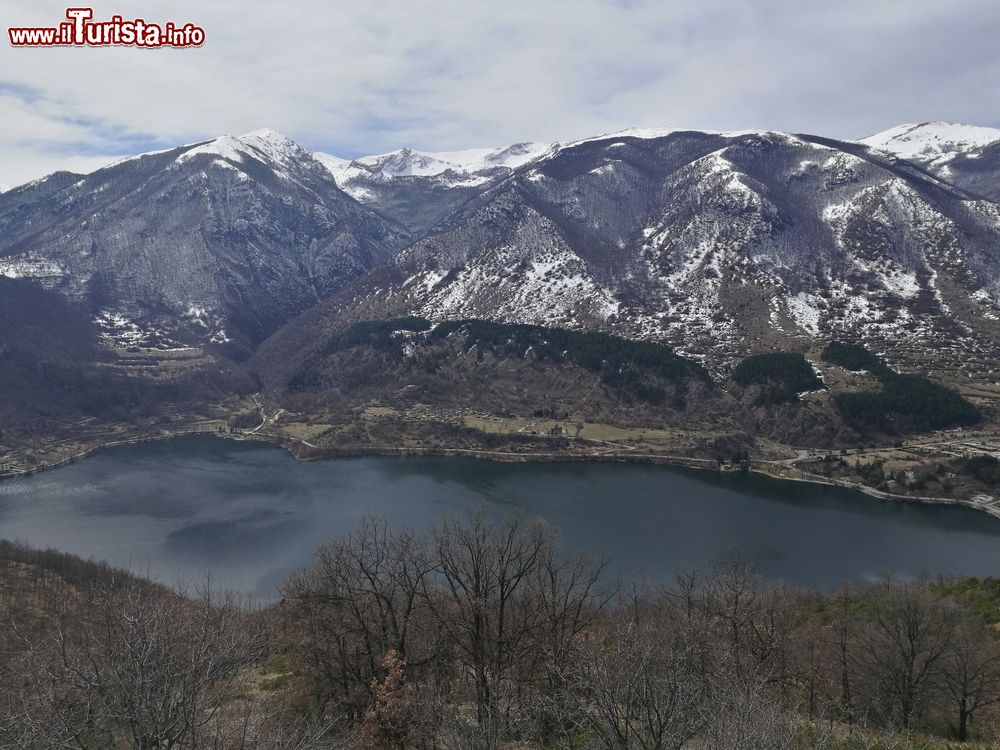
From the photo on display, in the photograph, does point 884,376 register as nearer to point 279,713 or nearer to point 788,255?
point 788,255

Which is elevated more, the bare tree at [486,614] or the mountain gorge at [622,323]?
the mountain gorge at [622,323]

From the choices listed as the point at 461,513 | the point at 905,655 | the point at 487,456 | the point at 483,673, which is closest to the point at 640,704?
the point at 483,673

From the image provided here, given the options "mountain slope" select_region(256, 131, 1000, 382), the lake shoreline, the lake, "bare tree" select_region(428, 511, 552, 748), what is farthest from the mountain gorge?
"bare tree" select_region(428, 511, 552, 748)

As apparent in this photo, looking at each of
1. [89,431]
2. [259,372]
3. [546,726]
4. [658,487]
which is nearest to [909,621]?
[546,726]

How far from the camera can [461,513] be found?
7325 cm

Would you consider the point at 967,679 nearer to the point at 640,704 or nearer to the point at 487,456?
the point at 640,704

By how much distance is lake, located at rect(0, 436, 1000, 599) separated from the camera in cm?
5903

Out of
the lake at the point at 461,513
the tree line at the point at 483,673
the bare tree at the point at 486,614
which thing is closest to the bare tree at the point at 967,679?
the tree line at the point at 483,673

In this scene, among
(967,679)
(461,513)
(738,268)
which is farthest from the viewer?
(738,268)

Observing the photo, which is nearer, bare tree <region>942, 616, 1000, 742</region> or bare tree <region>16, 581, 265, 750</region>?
bare tree <region>16, 581, 265, 750</region>

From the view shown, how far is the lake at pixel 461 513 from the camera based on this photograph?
5903 cm

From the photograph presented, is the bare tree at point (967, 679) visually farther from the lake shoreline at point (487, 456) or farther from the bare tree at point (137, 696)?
the lake shoreline at point (487, 456)

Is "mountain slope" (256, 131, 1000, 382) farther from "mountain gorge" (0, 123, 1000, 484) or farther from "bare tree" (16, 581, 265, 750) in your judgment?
"bare tree" (16, 581, 265, 750)

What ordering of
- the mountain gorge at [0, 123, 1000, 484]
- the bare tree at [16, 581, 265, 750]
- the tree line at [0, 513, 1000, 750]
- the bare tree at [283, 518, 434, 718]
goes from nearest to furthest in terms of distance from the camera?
the bare tree at [16, 581, 265, 750]
the tree line at [0, 513, 1000, 750]
the bare tree at [283, 518, 434, 718]
the mountain gorge at [0, 123, 1000, 484]
